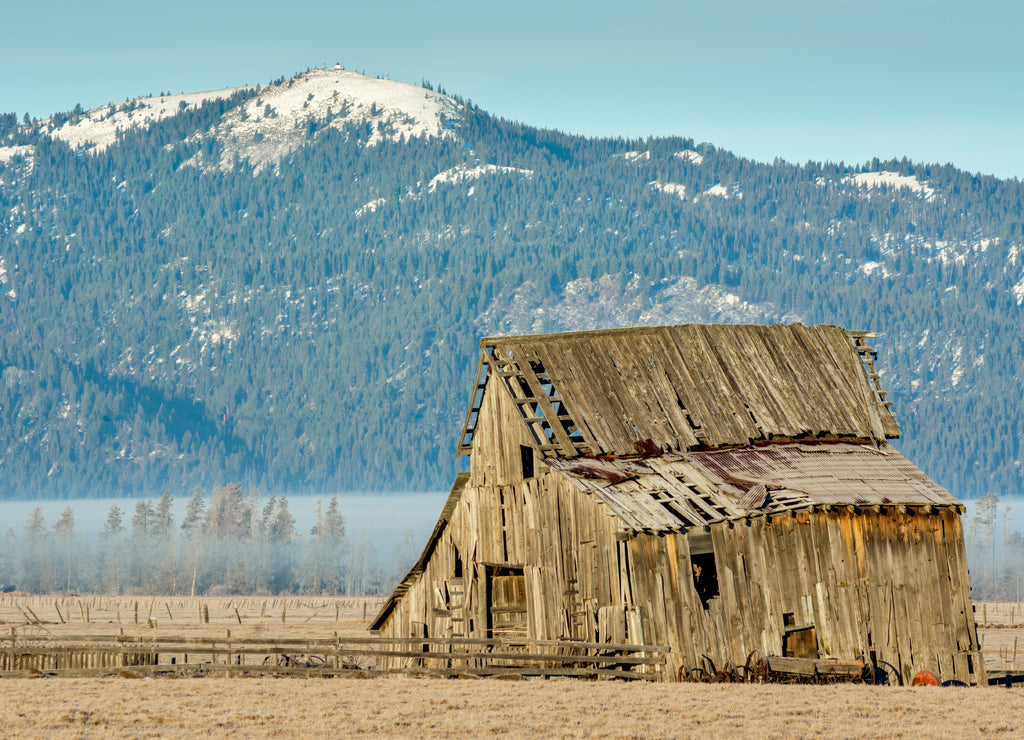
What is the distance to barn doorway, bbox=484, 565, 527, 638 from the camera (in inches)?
1784

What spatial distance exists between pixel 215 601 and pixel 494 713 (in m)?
125

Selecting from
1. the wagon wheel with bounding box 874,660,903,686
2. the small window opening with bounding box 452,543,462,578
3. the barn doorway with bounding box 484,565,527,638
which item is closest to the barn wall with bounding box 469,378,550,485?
the small window opening with bounding box 452,543,462,578

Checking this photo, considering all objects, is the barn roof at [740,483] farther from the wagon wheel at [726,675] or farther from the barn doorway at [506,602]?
the barn doorway at [506,602]

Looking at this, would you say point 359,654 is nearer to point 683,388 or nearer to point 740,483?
point 740,483

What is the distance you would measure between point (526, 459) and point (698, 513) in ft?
19.8

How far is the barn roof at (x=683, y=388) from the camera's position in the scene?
140 ft

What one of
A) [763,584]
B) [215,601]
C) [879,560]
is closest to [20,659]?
[763,584]

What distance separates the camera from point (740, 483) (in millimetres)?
40875

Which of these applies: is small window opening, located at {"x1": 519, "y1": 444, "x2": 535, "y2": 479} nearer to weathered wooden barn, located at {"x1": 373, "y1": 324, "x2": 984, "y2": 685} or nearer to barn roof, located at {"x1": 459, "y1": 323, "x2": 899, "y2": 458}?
weathered wooden barn, located at {"x1": 373, "y1": 324, "x2": 984, "y2": 685}

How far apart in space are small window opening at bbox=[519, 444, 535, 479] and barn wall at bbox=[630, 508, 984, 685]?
5687mm

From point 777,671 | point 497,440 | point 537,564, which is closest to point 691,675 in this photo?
point 777,671

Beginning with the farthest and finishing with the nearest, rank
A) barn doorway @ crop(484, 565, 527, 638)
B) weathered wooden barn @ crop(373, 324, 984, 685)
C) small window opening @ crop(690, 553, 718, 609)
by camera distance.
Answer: barn doorway @ crop(484, 565, 527, 638) → small window opening @ crop(690, 553, 718, 609) → weathered wooden barn @ crop(373, 324, 984, 685)

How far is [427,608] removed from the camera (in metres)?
47.5

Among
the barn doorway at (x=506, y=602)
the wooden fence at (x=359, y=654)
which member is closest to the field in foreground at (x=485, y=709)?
the wooden fence at (x=359, y=654)
